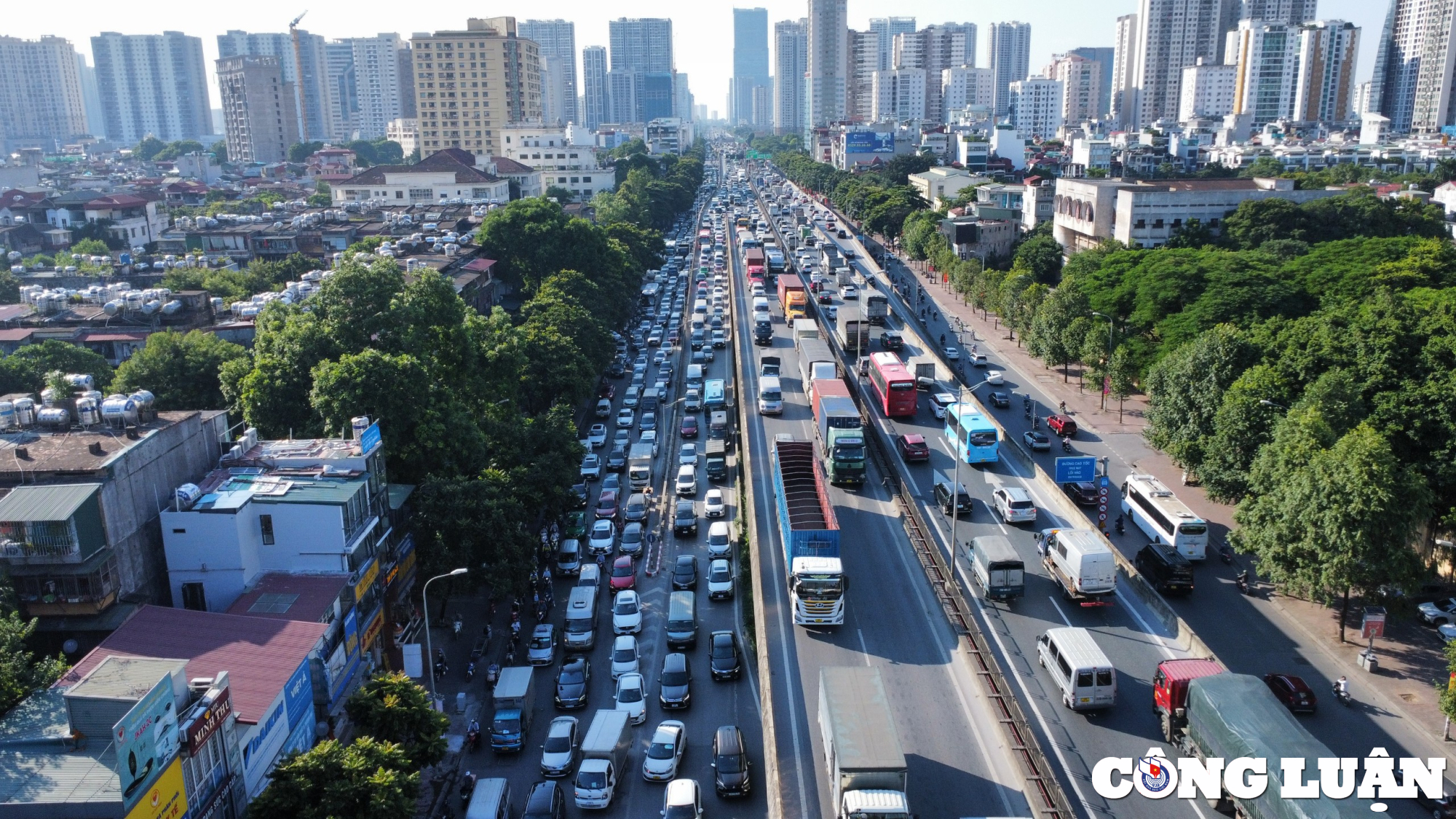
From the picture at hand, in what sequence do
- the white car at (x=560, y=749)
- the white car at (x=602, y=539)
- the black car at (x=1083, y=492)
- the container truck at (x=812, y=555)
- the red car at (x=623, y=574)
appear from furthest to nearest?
the black car at (x=1083, y=492) < the white car at (x=602, y=539) < the red car at (x=623, y=574) < the container truck at (x=812, y=555) < the white car at (x=560, y=749)

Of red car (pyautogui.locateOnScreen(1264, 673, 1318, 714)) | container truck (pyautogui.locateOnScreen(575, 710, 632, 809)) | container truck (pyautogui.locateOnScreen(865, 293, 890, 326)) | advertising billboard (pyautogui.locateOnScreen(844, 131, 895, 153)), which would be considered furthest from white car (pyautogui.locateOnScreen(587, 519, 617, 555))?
advertising billboard (pyautogui.locateOnScreen(844, 131, 895, 153))

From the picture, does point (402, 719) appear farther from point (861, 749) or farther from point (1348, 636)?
point (1348, 636)

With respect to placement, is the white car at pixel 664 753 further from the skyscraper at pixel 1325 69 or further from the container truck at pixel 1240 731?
the skyscraper at pixel 1325 69

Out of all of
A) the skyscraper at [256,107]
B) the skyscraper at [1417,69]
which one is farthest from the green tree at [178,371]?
the skyscraper at [1417,69]

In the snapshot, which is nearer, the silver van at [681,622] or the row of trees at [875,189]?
the silver van at [681,622]

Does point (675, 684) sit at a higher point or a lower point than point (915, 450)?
lower

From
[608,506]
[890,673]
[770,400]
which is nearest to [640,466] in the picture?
[608,506]

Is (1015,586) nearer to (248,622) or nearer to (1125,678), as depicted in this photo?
(1125,678)
